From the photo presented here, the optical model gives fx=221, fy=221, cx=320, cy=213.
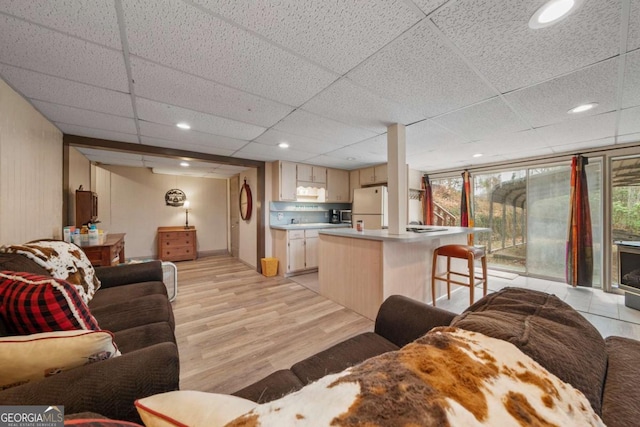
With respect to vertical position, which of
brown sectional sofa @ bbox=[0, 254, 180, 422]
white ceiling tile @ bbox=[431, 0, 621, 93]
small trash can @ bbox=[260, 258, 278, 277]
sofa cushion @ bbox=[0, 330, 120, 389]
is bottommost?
small trash can @ bbox=[260, 258, 278, 277]

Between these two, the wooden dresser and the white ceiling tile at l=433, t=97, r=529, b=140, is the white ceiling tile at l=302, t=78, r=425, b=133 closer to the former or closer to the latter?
the white ceiling tile at l=433, t=97, r=529, b=140

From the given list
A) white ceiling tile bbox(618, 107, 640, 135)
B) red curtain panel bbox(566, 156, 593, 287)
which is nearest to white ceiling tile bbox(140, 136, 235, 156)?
white ceiling tile bbox(618, 107, 640, 135)

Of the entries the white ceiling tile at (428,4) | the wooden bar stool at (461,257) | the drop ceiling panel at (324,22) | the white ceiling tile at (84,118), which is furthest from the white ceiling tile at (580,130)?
the white ceiling tile at (84,118)

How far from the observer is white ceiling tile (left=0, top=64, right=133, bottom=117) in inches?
63.5

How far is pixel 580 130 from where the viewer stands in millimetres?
2707

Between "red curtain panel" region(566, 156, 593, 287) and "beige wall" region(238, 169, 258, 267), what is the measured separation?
213 inches

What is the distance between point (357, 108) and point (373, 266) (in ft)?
5.37

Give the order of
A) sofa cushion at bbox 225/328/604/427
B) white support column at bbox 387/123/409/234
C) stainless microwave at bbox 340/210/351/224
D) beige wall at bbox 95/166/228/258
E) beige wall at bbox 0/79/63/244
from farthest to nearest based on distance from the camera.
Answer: stainless microwave at bbox 340/210/351/224 < beige wall at bbox 95/166/228/258 < white support column at bbox 387/123/409/234 < beige wall at bbox 0/79/63/244 < sofa cushion at bbox 225/328/604/427

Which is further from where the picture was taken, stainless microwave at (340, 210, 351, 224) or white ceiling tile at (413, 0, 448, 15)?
stainless microwave at (340, 210, 351, 224)

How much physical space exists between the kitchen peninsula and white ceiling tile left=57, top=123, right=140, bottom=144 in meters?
2.94

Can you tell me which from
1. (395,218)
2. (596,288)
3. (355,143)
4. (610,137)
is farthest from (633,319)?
(355,143)

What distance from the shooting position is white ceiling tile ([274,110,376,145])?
241 centimetres

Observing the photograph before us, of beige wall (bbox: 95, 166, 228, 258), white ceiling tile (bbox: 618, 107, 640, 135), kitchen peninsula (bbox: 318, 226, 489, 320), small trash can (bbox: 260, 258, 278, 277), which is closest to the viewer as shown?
white ceiling tile (bbox: 618, 107, 640, 135)

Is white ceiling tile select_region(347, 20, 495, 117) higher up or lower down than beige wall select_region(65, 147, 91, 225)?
higher up
